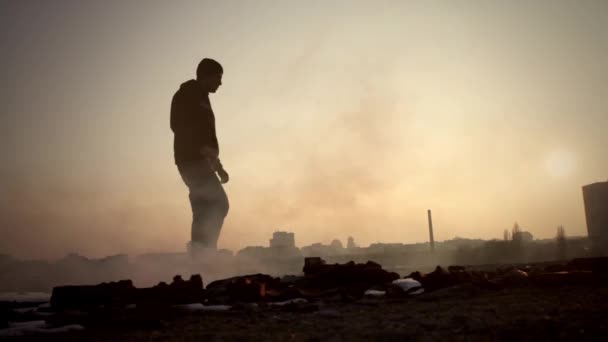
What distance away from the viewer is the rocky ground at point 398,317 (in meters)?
2.63

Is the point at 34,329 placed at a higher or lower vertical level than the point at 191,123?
lower

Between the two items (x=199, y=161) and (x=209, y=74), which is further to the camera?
(x=209, y=74)

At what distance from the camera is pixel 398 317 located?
3346 millimetres

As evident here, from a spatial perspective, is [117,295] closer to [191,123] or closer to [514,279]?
[514,279]

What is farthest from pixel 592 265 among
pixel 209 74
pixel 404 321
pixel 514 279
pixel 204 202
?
pixel 209 74

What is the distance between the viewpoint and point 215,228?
1044 centimetres

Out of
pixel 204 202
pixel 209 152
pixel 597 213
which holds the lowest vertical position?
pixel 204 202

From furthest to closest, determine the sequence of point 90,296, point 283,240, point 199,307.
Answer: point 283,240, point 90,296, point 199,307

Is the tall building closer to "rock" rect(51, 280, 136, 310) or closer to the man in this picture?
the man

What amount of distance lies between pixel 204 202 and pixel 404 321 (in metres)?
7.97

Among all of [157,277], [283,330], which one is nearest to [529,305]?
[283,330]

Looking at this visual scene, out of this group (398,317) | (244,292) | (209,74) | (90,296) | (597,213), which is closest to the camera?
(398,317)

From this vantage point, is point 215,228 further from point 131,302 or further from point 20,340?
point 20,340

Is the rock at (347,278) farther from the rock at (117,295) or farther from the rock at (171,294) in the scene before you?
the rock at (117,295)
